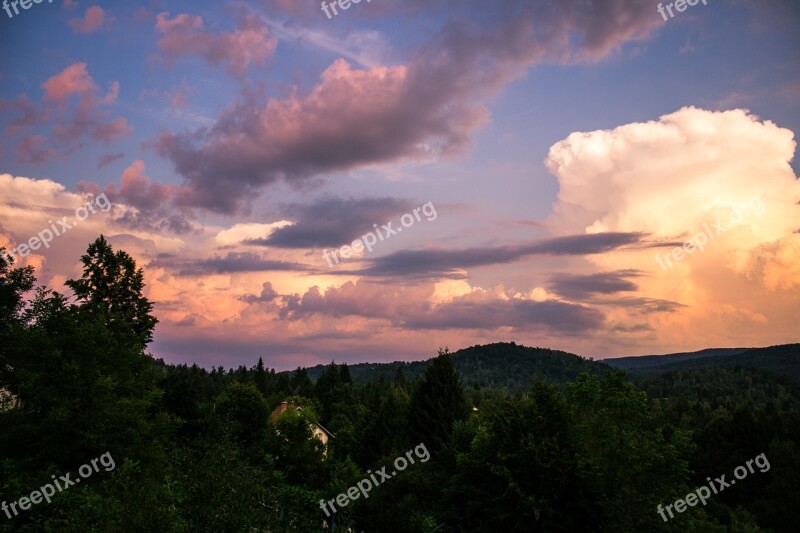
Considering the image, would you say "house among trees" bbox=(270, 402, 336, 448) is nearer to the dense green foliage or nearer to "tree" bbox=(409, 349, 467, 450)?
the dense green foliage

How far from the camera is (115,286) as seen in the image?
4819 centimetres

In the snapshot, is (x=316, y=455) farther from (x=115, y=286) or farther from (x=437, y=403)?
(x=115, y=286)

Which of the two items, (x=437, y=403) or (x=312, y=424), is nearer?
(x=437, y=403)

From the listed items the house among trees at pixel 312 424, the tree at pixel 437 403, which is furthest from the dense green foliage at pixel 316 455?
the house among trees at pixel 312 424

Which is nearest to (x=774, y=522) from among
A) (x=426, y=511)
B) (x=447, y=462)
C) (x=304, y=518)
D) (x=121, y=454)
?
(x=447, y=462)

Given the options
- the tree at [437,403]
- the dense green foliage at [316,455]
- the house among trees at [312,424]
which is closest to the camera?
the dense green foliage at [316,455]

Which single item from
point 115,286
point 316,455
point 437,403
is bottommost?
point 316,455

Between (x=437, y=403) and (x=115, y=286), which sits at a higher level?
(x=115, y=286)

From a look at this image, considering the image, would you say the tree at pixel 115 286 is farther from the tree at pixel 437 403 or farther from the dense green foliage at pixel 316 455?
the tree at pixel 437 403

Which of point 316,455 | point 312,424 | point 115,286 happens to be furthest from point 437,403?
point 115,286

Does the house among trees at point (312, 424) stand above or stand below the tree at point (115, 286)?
below

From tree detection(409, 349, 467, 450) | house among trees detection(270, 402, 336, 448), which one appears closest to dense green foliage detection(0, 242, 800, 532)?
tree detection(409, 349, 467, 450)

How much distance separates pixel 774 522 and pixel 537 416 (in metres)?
31.9

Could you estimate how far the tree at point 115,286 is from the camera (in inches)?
1854
